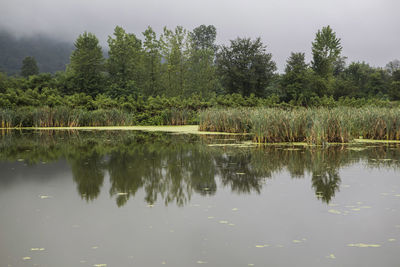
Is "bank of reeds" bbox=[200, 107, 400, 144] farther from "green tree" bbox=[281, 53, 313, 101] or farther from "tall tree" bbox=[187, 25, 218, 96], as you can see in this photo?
"tall tree" bbox=[187, 25, 218, 96]

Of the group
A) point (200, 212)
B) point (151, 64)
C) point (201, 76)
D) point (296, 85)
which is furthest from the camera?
point (201, 76)

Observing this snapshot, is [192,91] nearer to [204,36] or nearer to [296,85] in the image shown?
[296,85]

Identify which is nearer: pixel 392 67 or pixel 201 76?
pixel 201 76

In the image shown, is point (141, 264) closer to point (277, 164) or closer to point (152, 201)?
point (152, 201)

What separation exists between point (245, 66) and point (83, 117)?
66.6ft

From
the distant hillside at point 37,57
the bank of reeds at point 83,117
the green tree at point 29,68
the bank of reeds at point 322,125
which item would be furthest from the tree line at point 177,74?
the distant hillside at point 37,57

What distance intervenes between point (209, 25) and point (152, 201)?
3194 inches

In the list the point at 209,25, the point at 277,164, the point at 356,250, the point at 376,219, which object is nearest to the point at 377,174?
the point at 277,164

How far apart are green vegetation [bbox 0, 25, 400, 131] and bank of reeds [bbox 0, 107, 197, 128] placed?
2.2 inches

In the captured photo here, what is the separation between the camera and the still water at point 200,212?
3.65 m

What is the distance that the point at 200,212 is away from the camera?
504cm

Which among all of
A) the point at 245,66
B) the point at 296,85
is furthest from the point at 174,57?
the point at 296,85

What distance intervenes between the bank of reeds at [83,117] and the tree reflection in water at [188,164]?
1025 cm

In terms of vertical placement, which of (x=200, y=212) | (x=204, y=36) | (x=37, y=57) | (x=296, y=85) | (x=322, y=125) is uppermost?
(x=37, y=57)
